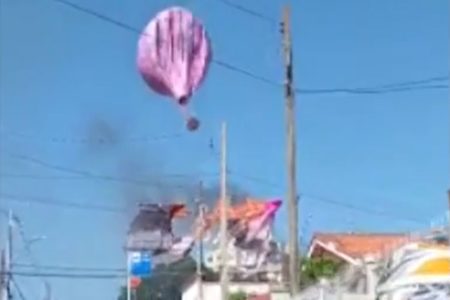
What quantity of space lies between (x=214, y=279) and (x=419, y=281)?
49235 mm

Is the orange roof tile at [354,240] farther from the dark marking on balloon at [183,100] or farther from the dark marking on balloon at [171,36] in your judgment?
the dark marking on balloon at [183,100]

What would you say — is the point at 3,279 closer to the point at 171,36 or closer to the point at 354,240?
the point at 354,240

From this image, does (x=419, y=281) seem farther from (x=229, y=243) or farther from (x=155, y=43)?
(x=229, y=243)

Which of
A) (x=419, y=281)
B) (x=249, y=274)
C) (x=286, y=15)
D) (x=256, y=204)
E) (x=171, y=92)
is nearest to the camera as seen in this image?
(x=171, y=92)

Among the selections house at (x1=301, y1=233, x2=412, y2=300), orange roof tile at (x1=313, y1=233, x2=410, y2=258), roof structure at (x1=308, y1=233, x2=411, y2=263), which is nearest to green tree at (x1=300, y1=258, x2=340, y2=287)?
house at (x1=301, y1=233, x2=412, y2=300)

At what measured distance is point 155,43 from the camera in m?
20.9

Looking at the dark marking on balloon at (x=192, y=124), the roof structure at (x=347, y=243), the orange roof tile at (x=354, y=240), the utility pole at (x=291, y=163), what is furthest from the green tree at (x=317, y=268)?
the dark marking on balloon at (x=192, y=124)

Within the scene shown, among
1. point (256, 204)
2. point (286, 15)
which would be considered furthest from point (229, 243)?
point (286, 15)

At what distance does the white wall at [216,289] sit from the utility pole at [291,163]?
31.8 metres

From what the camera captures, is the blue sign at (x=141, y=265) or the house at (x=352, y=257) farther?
the blue sign at (x=141, y=265)

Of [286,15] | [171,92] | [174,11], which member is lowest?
[171,92]

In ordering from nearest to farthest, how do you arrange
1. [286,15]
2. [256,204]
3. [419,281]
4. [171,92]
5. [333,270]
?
[171,92] → [419,281] → [286,15] → [333,270] → [256,204]

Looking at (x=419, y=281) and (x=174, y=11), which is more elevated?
(x=174, y=11)

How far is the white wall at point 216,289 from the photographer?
65.2 metres
